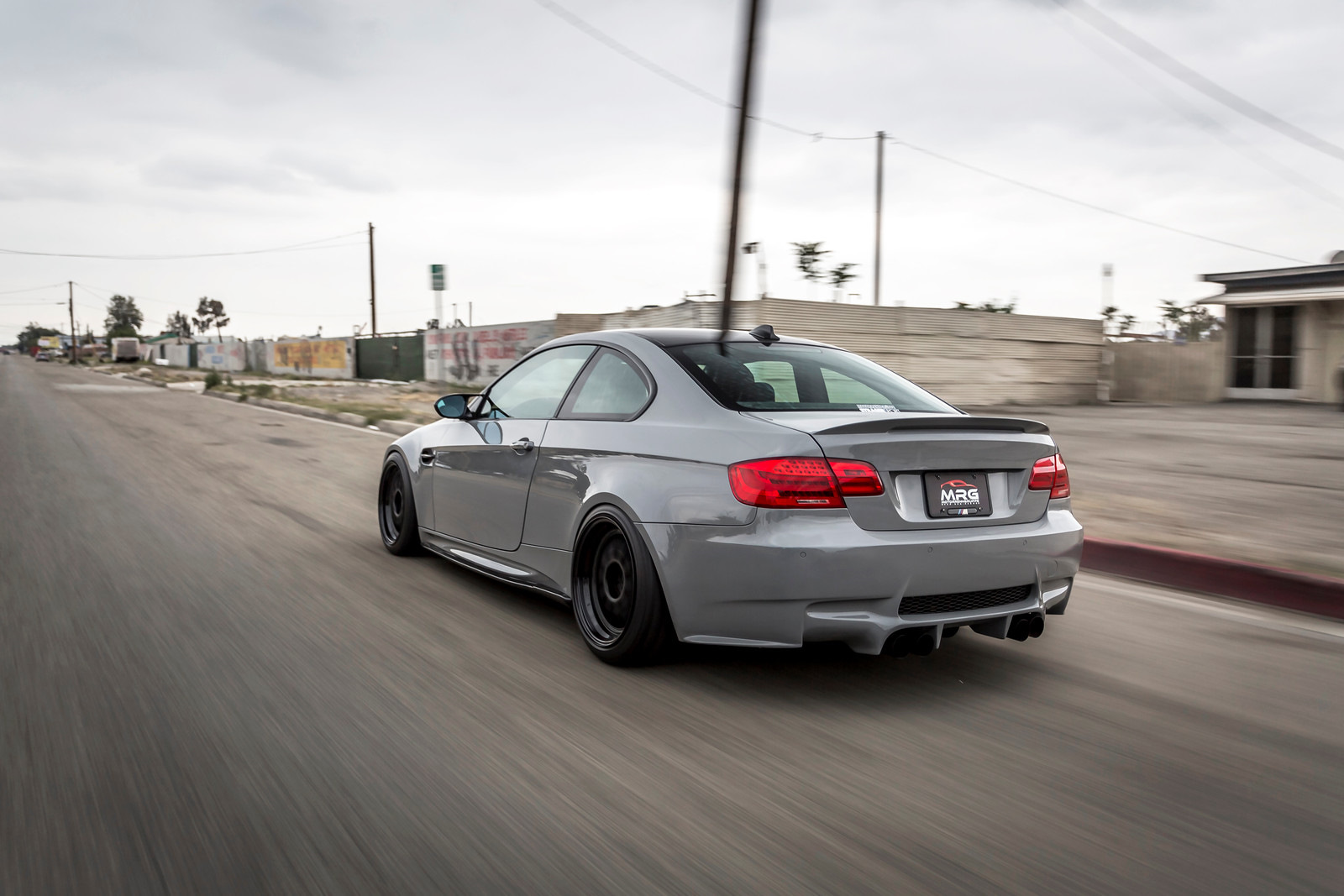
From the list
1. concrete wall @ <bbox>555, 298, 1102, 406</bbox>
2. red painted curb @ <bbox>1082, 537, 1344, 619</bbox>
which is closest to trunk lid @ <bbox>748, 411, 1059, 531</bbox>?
red painted curb @ <bbox>1082, 537, 1344, 619</bbox>

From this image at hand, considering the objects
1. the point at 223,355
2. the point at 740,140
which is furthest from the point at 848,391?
the point at 223,355

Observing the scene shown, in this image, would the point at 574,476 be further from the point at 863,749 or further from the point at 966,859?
the point at 966,859

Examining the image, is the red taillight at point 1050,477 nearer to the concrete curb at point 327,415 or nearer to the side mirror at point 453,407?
the side mirror at point 453,407

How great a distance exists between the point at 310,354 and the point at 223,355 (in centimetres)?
2373

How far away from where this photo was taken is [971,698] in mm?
3869

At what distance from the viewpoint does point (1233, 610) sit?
218 inches

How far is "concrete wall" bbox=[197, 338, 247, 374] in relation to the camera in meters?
66.6

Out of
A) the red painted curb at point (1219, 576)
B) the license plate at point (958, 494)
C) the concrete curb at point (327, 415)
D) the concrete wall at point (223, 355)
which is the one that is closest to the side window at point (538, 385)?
the license plate at point (958, 494)

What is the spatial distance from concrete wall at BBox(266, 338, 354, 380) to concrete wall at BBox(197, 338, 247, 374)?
6391 millimetres

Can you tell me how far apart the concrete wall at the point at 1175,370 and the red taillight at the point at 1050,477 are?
2691cm

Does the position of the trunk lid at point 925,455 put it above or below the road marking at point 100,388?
above

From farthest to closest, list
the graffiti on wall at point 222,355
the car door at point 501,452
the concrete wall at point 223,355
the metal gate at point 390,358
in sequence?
the graffiti on wall at point 222,355 < the concrete wall at point 223,355 < the metal gate at point 390,358 < the car door at point 501,452

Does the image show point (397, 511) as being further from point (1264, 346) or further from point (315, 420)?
point (1264, 346)

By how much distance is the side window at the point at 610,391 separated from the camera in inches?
175
